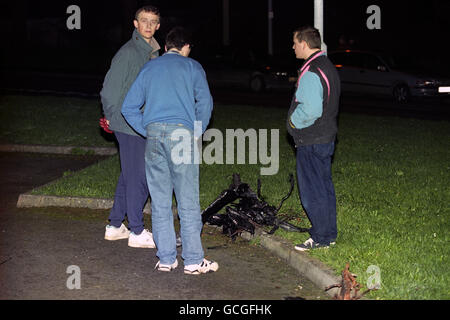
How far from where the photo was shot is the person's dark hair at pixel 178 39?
18.6 ft

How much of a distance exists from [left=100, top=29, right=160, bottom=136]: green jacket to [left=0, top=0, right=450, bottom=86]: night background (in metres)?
19.4

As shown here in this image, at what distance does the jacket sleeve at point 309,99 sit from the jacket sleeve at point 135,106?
4.33 ft

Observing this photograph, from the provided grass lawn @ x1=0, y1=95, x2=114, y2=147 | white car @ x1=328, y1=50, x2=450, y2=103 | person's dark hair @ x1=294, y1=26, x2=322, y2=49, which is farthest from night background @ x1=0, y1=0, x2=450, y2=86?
person's dark hair @ x1=294, y1=26, x2=322, y2=49

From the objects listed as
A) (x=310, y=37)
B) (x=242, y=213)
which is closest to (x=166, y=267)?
(x=242, y=213)

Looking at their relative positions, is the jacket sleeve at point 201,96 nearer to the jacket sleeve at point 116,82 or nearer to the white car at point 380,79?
the jacket sleeve at point 116,82

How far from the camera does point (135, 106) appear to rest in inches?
227

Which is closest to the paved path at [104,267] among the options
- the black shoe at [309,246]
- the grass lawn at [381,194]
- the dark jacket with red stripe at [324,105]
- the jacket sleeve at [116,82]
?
the black shoe at [309,246]

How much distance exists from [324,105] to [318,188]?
729 millimetres

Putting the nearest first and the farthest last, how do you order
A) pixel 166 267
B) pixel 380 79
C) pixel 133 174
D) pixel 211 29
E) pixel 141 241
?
pixel 166 267 → pixel 133 174 → pixel 141 241 → pixel 380 79 → pixel 211 29

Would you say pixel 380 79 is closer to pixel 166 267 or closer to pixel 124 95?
pixel 124 95

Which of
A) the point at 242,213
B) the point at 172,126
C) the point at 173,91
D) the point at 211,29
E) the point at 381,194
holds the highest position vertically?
the point at 211,29

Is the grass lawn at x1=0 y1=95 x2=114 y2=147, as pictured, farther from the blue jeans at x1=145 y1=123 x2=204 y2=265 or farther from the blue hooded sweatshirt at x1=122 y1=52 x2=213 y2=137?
the blue hooded sweatshirt at x1=122 y1=52 x2=213 y2=137

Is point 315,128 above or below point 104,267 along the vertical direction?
above

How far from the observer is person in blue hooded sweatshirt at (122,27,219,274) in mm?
5582
